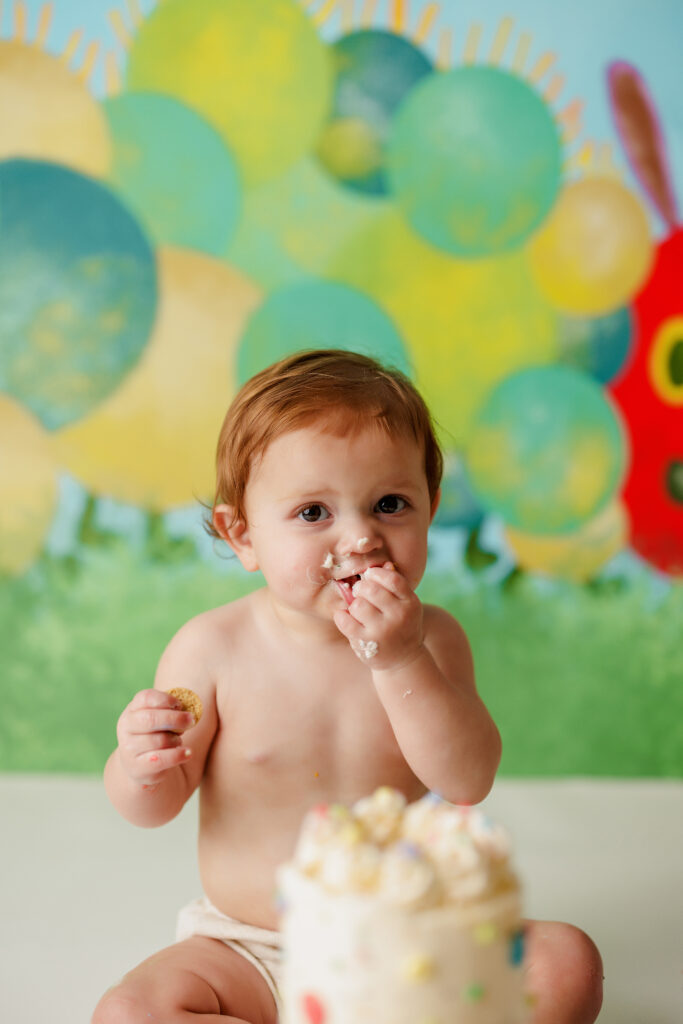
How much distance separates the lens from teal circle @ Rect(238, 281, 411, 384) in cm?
184

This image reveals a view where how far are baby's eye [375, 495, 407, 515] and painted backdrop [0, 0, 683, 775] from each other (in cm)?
84

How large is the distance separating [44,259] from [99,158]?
0.19 metres

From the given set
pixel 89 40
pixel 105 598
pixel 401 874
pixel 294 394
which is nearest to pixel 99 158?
pixel 89 40

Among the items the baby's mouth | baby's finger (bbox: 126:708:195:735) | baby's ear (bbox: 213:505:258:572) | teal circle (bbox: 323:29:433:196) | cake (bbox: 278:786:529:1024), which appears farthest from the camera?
teal circle (bbox: 323:29:433:196)

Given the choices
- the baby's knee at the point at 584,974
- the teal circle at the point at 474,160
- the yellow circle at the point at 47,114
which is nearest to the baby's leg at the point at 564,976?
the baby's knee at the point at 584,974

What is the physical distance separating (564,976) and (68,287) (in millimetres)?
1360

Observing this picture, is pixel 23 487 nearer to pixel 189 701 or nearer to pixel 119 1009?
pixel 189 701

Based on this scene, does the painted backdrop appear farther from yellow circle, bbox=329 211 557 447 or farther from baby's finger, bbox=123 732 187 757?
baby's finger, bbox=123 732 187 757

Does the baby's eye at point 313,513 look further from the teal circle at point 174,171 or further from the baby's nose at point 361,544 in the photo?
the teal circle at point 174,171

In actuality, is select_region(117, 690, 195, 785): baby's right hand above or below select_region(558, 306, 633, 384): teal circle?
below

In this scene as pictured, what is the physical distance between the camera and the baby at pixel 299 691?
0.92m

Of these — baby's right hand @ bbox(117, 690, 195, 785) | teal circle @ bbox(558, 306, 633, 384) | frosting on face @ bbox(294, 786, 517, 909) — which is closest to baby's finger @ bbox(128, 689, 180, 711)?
baby's right hand @ bbox(117, 690, 195, 785)

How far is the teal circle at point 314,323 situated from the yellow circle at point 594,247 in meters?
0.29

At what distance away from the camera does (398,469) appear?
3.29 feet
